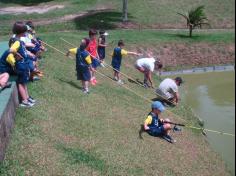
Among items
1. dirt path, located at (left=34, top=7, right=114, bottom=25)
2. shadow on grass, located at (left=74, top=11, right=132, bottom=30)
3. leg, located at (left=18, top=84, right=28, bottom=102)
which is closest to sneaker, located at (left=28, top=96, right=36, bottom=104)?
leg, located at (left=18, top=84, right=28, bottom=102)

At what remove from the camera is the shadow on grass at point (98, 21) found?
31047 mm

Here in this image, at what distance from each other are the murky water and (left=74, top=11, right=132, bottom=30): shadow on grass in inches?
360

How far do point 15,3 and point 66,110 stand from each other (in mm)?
31123

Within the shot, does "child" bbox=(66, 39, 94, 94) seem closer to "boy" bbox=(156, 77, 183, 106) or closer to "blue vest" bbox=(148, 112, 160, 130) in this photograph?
"blue vest" bbox=(148, 112, 160, 130)

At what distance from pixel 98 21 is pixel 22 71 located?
22.1 m

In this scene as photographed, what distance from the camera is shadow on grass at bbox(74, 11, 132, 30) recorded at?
102 feet

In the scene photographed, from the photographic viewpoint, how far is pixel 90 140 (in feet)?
33.4

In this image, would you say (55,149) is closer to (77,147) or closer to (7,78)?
(77,147)

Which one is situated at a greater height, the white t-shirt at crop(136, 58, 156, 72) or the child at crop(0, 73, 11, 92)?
the child at crop(0, 73, 11, 92)

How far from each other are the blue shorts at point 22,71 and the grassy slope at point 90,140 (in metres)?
0.70

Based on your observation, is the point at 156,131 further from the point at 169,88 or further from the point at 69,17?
the point at 69,17

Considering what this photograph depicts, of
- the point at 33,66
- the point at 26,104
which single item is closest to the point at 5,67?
the point at 26,104

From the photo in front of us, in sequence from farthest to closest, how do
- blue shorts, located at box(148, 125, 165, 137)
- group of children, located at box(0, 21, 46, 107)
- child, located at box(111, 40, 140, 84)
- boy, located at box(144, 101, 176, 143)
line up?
child, located at box(111, 40, 140, 84) < blue shorts, located at box(148, 125, 165, 137) < boy, located at box(144, 101, 176, 143) < group of children, located at box(0, 21, 46, 107)

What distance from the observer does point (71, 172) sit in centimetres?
844
